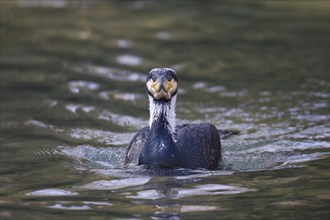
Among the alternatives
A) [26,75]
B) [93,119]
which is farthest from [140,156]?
[26,75]

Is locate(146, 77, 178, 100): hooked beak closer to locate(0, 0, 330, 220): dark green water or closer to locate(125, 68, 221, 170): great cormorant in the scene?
locate(125, 68, 221, 170): great cormorant

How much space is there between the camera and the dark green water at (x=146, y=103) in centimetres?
896

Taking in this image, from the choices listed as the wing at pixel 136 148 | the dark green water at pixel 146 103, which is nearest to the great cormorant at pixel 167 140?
the wing at pixel 136 148

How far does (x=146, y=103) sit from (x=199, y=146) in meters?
Answer: 3.84

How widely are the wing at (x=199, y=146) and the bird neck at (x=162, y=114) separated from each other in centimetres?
30

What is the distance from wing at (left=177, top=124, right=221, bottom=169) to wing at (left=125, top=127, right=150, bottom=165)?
1.47ft

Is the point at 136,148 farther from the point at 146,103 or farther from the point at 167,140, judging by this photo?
the point at 146,103

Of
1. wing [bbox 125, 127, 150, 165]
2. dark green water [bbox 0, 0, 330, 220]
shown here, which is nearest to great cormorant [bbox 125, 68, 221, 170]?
wing [bbox 125, 127, 150, 165]

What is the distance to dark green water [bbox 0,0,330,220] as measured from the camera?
8.96 m

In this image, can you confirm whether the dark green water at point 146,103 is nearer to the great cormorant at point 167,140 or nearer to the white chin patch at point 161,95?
the great cormorant at point 167,140

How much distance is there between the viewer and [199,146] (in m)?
10.7

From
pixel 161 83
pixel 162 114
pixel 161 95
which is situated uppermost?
pixel 161 83

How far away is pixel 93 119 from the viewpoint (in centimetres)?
1330

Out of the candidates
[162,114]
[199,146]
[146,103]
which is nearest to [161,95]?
[162,114]
